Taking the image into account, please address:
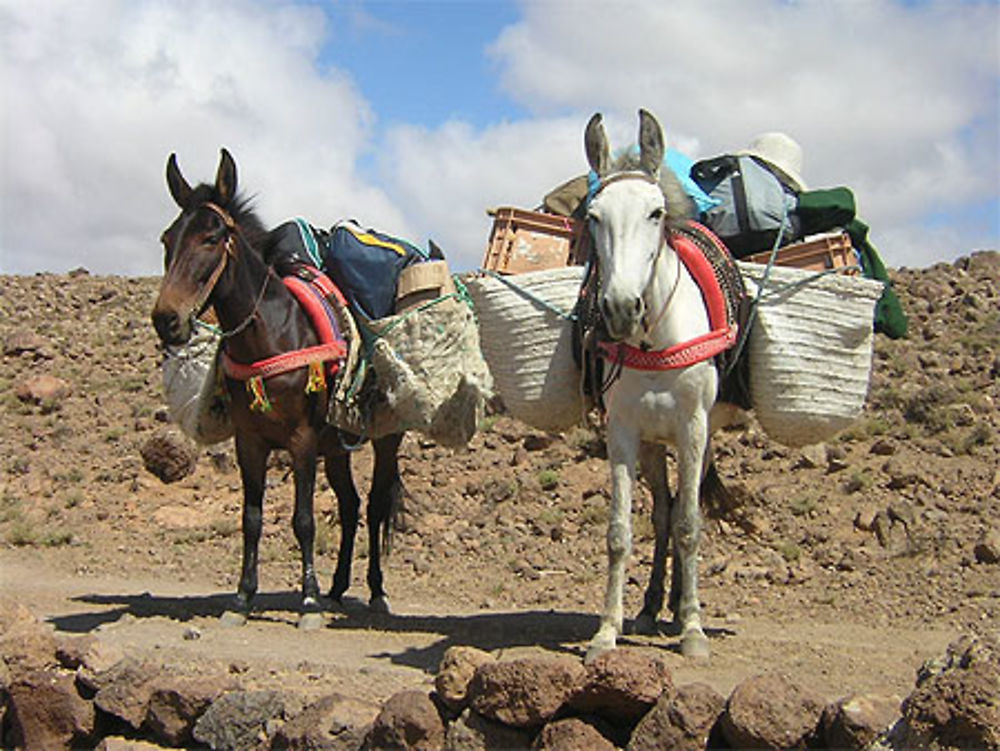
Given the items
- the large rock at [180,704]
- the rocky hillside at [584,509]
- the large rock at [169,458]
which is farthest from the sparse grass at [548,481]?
the large rock at [180,704]

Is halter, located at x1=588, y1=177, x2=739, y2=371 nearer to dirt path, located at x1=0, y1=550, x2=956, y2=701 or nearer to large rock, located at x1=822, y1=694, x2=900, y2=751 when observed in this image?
dirt path, located at x1=0, y1=550, x2=956, y2=701

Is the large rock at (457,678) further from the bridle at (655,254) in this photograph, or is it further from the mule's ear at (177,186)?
the mule's ear at (177,186)

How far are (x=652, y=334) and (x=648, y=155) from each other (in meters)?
0.93

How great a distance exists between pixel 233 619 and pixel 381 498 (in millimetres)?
1785

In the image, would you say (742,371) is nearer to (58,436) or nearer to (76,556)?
(76,556)

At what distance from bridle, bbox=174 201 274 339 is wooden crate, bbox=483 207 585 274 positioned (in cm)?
161

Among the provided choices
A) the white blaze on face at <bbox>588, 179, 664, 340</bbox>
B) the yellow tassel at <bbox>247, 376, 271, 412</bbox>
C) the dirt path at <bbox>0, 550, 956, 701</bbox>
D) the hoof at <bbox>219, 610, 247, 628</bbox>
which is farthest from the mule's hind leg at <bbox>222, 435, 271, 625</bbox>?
the white blaze on face at <bbox>588, 179, 664, 340</bbox>

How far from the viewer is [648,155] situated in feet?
19.8

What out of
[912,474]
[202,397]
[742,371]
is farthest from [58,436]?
[742,371]

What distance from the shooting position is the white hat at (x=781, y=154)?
24.7 ft

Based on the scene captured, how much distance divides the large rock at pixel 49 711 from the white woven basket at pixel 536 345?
2.77 meters

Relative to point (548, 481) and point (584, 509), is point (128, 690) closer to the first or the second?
point (584, 509)

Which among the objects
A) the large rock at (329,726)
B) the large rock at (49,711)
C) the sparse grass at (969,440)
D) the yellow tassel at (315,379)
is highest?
the sparse grass at (969,440)

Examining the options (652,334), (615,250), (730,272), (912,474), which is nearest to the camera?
(615,250)
